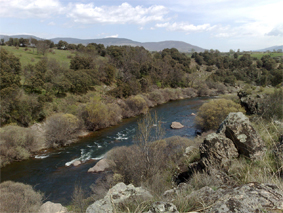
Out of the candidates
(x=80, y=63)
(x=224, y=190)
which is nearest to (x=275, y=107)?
(x=224, y=190)

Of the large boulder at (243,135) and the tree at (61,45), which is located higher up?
the tree at (61,45)

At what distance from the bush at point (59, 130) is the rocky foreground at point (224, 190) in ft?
61.1

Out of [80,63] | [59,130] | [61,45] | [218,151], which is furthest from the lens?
[61,45]

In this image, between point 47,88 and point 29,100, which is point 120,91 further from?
point 29,100

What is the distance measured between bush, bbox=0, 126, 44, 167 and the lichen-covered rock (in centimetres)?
1951

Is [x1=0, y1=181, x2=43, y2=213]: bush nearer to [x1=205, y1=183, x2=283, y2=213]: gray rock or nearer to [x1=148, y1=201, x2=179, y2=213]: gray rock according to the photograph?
[x1=148, y1=201, x2=179, y2=213]: gray rock

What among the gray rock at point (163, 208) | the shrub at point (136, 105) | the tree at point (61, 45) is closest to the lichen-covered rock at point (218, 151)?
the gray rock at point (163, 208)

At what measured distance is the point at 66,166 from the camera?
17.0m

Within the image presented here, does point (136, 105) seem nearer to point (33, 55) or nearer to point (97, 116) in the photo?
point (97, 116)

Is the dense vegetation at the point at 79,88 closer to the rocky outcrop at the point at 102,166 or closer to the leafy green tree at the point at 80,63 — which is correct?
the leafy green tree at the point at 80,63

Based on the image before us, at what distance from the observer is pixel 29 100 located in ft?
79.2

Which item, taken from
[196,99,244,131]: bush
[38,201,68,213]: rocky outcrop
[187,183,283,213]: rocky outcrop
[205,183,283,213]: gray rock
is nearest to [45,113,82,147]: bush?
[38,201,68,213]: rocky outcrop

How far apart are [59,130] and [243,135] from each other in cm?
2174

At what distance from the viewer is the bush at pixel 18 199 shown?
8959 millimetres
